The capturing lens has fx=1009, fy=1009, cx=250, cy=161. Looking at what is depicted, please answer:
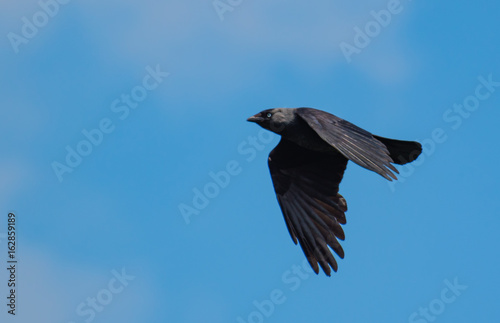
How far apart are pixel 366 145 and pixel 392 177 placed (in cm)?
134

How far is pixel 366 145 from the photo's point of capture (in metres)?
14.7

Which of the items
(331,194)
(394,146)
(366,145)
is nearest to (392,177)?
(366,145)

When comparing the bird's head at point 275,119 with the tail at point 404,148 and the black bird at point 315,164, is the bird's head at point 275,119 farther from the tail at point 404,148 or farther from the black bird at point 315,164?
the tail at point 404,148

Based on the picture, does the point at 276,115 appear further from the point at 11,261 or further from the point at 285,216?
the point at 11,261

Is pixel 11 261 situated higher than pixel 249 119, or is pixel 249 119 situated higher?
pixel 249 119

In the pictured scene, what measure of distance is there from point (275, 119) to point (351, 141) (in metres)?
1.89

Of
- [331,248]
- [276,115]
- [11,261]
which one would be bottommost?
[331,248]

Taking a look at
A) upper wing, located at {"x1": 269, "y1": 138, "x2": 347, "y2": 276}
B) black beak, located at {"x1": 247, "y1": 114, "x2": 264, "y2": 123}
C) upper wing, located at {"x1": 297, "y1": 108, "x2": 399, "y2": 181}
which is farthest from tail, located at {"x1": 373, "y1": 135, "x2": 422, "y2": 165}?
black beak, located at {"x1": 247, "y1": 114, "x2": 264, "y2": 123}

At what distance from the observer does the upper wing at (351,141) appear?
14.0 metres

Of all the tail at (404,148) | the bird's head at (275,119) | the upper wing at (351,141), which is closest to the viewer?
the upper wing at (351,141)

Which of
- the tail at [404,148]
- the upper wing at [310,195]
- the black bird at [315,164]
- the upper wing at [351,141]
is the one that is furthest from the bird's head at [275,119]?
the tail at [404,148]

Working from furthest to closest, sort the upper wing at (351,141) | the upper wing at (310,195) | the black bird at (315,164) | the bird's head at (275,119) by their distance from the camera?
the upper wing at (310,195) → the bird's head at (275,119) → the black bird at (315,164) → the upper wing at (351,141)

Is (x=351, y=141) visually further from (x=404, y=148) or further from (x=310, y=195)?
(x=310, y=195)

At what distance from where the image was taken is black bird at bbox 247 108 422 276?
1500 centimetres
